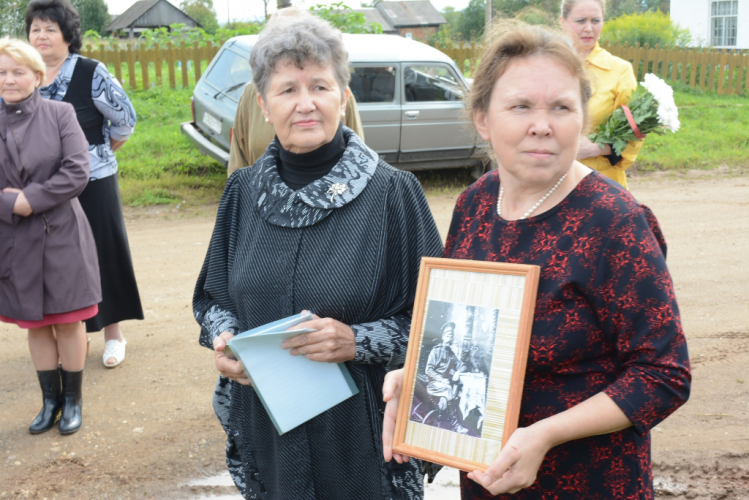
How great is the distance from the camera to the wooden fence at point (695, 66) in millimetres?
17906

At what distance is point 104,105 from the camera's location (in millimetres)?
4586

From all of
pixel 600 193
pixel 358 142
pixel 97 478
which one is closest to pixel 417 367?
pixel 600 193

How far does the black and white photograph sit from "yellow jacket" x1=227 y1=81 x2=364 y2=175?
2.79 metres

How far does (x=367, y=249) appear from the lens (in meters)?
2.09

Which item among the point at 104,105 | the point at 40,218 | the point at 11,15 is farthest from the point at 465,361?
the point at 11,15

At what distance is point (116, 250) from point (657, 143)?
34.4 feet

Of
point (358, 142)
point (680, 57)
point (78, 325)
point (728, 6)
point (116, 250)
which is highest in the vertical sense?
point (728, 6)

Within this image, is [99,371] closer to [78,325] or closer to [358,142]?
[78,325]

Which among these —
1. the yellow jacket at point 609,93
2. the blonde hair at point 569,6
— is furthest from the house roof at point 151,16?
the yellow jacket at point 609,93

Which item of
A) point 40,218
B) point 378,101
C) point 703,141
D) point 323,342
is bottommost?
point 323,342

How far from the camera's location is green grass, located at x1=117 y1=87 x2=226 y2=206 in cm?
914

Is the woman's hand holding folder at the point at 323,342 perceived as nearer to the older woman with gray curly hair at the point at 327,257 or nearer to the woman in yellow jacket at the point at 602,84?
the older woman with gray curly hair at the point at 327,257

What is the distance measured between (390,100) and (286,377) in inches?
308

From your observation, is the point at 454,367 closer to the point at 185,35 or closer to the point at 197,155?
the point at 197,155
